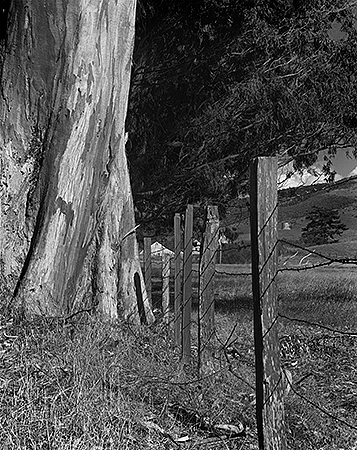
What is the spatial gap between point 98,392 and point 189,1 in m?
10.3

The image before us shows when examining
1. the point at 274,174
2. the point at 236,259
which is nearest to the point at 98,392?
the point at 274,174

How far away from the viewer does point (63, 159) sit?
6816 mm

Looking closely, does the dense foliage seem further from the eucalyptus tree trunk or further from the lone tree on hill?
the lone tree on hill

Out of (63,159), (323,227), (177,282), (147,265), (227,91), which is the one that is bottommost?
(177,282)

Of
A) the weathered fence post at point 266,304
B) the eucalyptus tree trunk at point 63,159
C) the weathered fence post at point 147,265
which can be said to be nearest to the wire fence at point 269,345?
the weathered fence post at point 266,304

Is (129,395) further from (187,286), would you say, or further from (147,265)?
(147,265)

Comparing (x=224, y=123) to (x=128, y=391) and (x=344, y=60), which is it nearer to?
(x=344, y=60)

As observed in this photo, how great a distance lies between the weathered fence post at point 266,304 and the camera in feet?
12.9

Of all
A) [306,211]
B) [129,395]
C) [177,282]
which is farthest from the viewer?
[306,211]

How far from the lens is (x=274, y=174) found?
393 centimetres

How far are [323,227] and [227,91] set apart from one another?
60.1 meters

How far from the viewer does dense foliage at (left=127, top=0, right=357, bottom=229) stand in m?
14.1

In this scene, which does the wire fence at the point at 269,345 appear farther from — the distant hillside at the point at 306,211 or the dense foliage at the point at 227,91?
the dense foliage at the point at 227,91

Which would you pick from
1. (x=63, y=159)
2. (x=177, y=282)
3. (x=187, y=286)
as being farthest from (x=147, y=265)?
(x=187, y=286)
